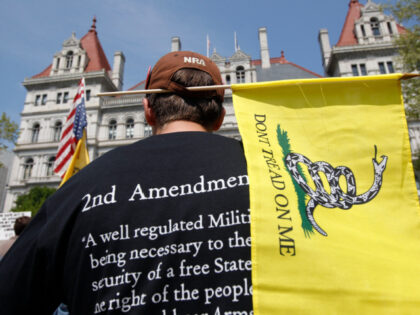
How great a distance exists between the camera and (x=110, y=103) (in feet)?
92.9

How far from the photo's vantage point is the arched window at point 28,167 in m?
26.7

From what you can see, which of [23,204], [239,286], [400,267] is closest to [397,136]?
[400,267]

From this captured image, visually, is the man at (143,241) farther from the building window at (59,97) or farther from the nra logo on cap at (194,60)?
the building window at (59,97)

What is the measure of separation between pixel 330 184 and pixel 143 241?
0.87m

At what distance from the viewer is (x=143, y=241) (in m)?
1.19

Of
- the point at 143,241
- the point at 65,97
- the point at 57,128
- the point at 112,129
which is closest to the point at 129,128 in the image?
the point at 112,129

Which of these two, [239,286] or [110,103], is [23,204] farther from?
[239,286]

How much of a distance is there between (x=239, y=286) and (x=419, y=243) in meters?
0.80

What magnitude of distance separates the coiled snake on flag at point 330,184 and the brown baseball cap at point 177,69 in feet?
1.89

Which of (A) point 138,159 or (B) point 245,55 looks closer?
(A) point 138,159

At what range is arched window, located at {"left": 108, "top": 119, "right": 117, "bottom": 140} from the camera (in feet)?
91.2

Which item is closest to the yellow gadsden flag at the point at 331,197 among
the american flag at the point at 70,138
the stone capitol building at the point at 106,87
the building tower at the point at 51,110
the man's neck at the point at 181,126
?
the man's neck at the point at 181,126

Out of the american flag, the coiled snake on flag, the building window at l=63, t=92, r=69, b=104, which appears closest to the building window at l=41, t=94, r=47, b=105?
the building window at l=63, t=92, r=69, b=104

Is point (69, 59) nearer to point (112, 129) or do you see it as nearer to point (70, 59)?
point (70, 59)
